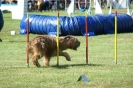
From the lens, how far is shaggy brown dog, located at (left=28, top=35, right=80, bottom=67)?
11.2 metres

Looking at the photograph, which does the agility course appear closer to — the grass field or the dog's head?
the grass field

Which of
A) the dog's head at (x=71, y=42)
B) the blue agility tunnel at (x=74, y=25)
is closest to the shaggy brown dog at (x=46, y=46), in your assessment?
the dog's head at (x=71, y=42)

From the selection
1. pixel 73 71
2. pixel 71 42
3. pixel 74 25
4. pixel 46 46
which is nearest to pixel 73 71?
pixel 73 71

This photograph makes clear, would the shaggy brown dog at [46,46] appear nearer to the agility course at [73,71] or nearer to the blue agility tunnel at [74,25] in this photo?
the agility course at [73,71]

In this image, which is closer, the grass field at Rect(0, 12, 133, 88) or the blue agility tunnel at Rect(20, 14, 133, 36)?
the grass field at Rect(0, 12, 133, 88)

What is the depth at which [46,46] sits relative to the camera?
36.9 ft

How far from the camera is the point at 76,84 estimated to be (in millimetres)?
9281

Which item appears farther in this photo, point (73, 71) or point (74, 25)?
point (74, 25)

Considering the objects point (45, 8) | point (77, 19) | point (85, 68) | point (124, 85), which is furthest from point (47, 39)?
point (45, 8)

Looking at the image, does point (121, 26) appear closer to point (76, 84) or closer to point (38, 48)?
point (38, 48)

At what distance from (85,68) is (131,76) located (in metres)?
1.45

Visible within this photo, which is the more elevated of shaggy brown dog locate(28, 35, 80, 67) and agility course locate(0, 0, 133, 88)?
shaggy brown dog locate(28, 35, 80, 67)

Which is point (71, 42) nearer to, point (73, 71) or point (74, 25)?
point (73, 71)

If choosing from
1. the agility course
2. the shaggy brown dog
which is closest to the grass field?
the agility course
